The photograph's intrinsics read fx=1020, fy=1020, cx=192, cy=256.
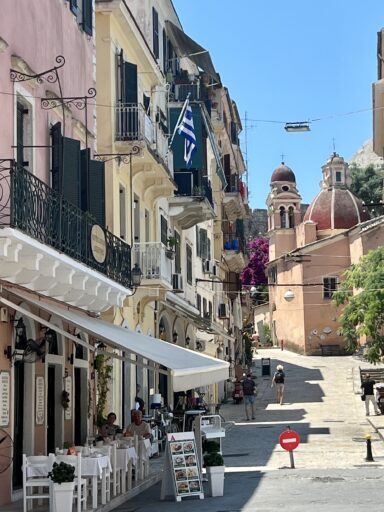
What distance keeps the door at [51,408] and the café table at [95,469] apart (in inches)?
125

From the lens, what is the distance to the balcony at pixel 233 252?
5516 cm

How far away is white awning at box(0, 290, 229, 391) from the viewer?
15828 mm

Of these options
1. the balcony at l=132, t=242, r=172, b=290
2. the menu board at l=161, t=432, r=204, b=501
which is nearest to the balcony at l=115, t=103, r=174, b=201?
the balcony at l=132, t=242, r=172, b=290

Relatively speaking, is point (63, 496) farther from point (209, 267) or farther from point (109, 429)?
point (209, 267)

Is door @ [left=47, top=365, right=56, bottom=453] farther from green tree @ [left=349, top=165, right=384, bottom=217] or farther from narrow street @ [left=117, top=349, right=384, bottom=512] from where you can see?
green tree @ [left=349, top=165, right=384, bottom=217]

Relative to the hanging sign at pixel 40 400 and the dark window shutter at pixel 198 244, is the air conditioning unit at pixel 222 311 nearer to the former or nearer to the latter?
the dark window shutter at pixel 198 244

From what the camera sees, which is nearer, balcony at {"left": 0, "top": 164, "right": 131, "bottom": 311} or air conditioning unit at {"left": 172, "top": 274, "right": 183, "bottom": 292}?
balcony at {"left": 0, "top": 164, "right": 131, "bottom": 311}

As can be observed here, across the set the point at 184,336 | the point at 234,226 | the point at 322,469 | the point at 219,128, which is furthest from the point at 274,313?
the point at 322,469

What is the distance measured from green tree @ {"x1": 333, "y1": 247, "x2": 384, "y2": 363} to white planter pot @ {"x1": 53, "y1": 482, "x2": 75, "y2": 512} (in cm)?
3062

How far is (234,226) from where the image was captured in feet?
196

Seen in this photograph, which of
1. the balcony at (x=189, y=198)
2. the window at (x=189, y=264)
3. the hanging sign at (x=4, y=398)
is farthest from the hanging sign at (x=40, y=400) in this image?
the window at (x=189, y=264)

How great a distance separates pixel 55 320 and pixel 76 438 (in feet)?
11.1

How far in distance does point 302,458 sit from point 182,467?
7.19 meters

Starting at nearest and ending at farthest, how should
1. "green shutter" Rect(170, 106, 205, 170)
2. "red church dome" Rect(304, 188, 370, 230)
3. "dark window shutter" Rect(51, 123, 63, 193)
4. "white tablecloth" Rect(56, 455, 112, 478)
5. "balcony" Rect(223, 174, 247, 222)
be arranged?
"white tablecloth" Rect(56, 455, 112, 478)
"dark window shutter" Rect(51, 123, 63, 193)
"green shutter" Rect(170, 106, 205, 170)
"balcony" Rect(223, 174, 247, 222)
"red church dome" Rect(304, 188, 370, 230)
